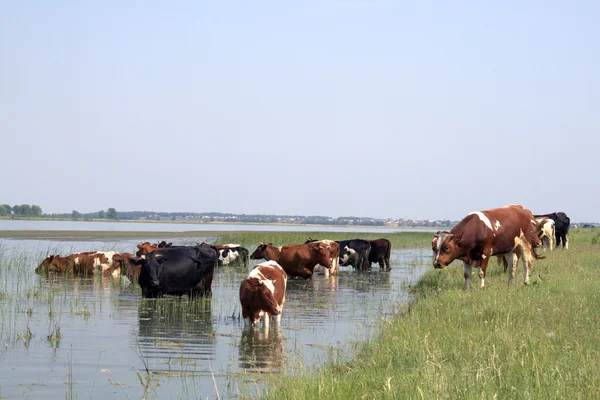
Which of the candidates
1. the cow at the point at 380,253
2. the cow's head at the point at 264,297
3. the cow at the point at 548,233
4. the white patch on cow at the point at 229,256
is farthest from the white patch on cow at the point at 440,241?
the cow at the point at 548,233

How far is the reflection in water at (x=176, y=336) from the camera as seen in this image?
10.3 metres

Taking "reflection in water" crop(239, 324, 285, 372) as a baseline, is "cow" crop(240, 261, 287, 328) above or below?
above

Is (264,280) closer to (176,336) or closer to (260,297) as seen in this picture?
(260,297)

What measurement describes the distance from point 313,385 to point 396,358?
1.86 metres

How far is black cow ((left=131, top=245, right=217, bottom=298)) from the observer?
17.6 meters

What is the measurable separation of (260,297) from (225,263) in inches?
687

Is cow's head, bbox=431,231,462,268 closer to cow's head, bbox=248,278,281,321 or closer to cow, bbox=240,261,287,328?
cow, bbox=240,261,287,328

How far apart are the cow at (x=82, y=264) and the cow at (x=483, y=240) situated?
13.1 metres

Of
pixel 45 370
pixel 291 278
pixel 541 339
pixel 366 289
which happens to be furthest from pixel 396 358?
pixel 291 278

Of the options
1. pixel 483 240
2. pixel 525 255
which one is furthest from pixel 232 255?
pixel 483 240

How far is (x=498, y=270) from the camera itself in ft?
70.2

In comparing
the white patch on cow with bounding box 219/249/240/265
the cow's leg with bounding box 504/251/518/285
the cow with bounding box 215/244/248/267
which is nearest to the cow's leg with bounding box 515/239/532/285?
the cow's leg with bounding box 504/251/518/285

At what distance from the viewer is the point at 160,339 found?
12.4 meters

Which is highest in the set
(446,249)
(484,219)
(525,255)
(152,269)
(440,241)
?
(484,219)
